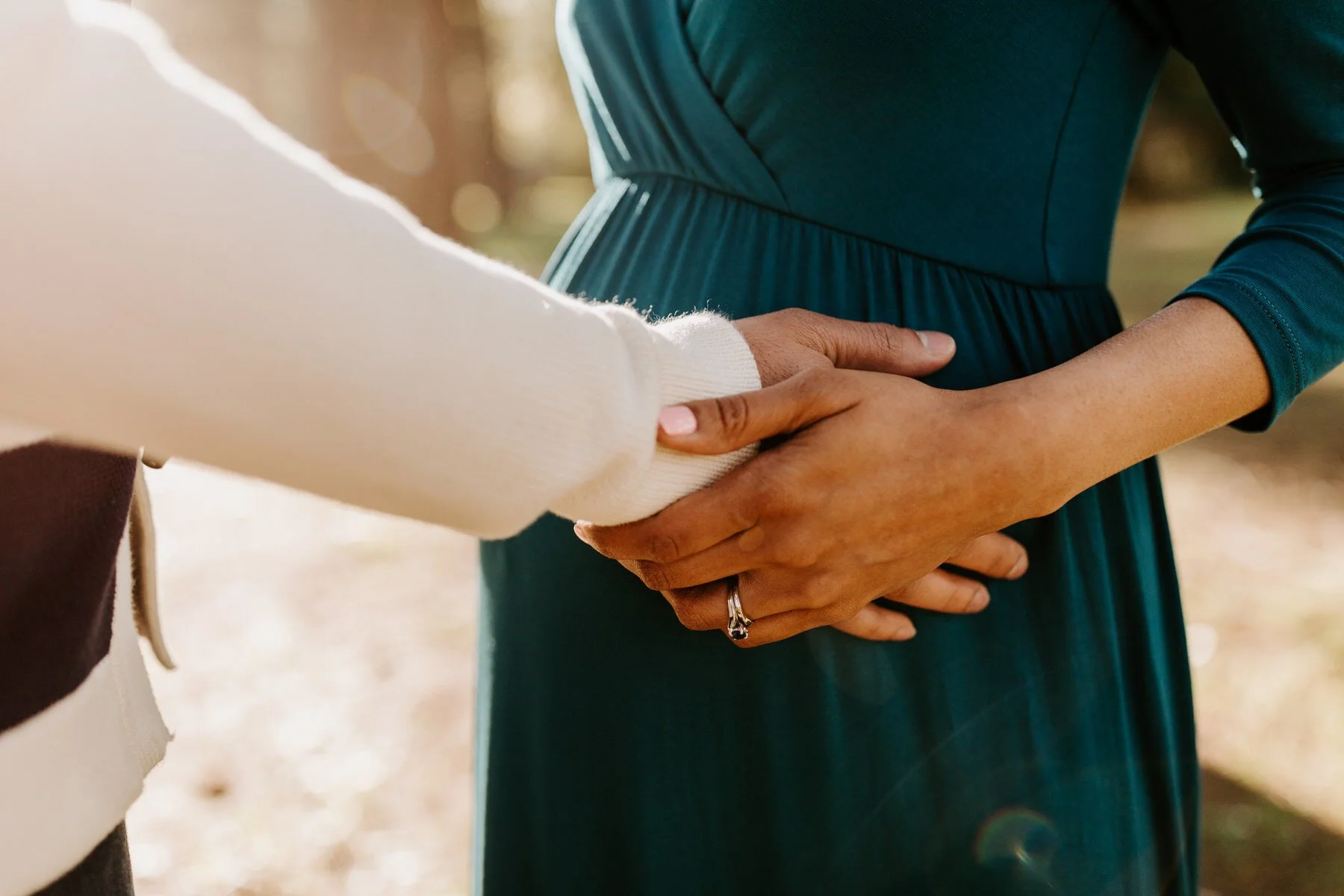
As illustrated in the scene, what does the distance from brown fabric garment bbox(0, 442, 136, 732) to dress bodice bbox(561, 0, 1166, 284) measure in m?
0.85

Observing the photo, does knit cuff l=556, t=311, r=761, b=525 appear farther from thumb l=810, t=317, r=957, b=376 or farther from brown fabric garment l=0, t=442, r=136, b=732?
brown fabric garment l=0, t=442, r=136, b=732

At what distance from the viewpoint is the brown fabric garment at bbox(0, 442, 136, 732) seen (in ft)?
2.93

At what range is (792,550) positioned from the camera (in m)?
0.99

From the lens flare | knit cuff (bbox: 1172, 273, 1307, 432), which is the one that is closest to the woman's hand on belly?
knit cuff (bbox: 1172, 273, 1307, 432)

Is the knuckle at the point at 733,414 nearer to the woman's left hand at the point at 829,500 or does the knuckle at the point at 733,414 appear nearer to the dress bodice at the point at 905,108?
the woman's left hand at the point at 829,500

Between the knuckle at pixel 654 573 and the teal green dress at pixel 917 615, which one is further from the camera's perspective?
the teal green dress at pixel 917 615

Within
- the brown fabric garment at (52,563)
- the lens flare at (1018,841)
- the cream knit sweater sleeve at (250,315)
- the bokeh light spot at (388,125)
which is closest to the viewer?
the cream knit sweater sleeve at (250,315)

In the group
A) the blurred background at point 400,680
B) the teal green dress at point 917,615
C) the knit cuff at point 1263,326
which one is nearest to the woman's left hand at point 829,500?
the teal green dress at point 917,615

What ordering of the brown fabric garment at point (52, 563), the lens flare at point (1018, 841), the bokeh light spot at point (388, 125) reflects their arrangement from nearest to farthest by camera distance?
the brown fabric garment at point (52, 563) < the lens flare at point (1018, 841) < the bokeh light spot at point (388, 125)

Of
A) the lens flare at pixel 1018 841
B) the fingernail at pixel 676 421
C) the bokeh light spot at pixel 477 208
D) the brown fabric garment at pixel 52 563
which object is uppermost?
the fingernail at pixel 676 421

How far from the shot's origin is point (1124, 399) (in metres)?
1.11

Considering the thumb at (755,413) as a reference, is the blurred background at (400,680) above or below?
below

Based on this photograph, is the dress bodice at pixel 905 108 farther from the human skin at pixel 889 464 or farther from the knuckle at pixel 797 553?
the knuckle at pixel 797 553

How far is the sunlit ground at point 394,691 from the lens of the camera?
3074 millimetres
